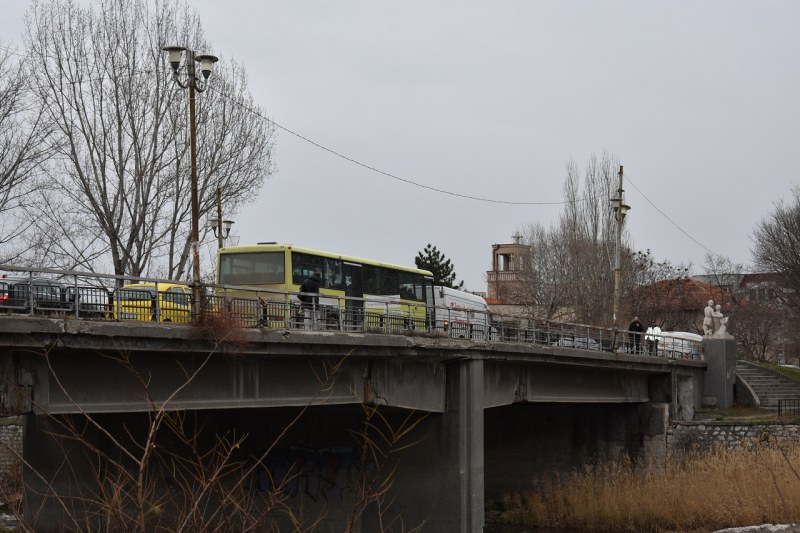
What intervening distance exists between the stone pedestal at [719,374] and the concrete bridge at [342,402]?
3405 mm

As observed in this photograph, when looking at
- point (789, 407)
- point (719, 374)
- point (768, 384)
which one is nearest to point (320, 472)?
Result: point (719, 374)

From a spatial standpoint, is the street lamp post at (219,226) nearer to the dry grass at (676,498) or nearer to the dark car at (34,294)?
the dry grass at (676,498)

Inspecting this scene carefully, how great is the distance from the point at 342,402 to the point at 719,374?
2519 cm

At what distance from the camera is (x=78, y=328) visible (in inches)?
634

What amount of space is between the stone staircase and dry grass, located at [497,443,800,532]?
986 cm

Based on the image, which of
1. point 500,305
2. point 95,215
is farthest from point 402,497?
point 500,305

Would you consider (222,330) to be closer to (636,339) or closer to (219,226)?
(219,226)

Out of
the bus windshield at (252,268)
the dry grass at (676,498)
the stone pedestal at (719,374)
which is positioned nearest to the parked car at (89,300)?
the bus windshield at (252,268)

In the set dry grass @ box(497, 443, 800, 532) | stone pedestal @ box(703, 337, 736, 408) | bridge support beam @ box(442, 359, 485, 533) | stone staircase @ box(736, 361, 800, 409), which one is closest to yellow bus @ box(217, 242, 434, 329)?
bridge support beam @ box(442, 359, 485, 533)

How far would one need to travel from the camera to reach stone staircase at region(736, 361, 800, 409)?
4338 cm

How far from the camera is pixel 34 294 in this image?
16.5 m

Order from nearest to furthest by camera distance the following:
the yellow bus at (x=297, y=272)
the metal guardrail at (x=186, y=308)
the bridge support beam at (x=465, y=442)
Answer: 1. the metal guardrail at (x=186, y=308)
2. the bridge support beam at (x=465, y=442)
3. the yellow bus at (x=297, y=272)

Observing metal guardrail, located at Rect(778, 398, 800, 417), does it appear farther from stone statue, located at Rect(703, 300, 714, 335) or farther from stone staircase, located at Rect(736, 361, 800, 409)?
stone statue, located at Rect(703, 300, 714, 335)

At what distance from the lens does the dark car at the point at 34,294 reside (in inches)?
628
